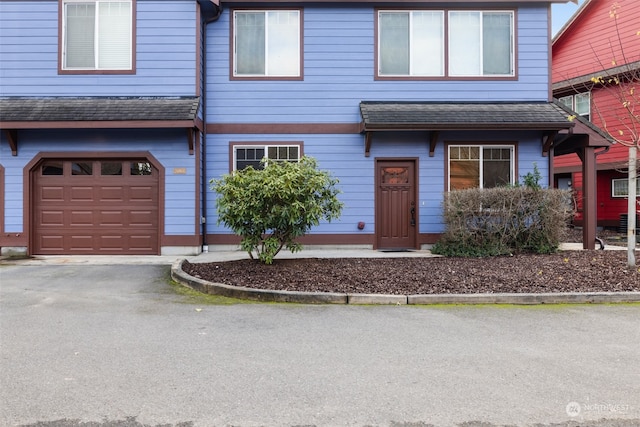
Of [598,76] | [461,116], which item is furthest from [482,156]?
[598,76]

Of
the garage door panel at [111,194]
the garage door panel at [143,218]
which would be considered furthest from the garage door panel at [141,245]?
the garage door panel at [111,194]

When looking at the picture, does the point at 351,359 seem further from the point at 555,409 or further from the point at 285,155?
the point at 285,155

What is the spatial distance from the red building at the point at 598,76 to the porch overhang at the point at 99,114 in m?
13.8

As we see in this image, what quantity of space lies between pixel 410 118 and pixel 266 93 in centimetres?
368

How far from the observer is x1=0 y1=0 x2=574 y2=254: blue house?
10672mm

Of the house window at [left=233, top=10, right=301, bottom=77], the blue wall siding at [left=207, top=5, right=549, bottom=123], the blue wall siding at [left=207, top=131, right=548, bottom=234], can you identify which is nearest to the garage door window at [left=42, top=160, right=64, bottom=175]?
the blue wall siding at [left=207, top=131, right=548, bottom=234]

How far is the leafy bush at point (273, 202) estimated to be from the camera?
734cm

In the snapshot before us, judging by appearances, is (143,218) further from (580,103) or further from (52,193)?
(580,103)

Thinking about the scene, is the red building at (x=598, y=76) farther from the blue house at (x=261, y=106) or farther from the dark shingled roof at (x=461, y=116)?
the blue house at (x=261, y=106)

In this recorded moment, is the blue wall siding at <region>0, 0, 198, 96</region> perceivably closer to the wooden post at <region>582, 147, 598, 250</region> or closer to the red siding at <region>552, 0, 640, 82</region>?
the wooden post at <region>582, 147, 598, 250</region>

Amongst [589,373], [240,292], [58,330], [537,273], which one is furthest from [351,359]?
[537,273]

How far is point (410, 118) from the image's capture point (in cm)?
1055

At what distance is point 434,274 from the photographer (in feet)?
24.5

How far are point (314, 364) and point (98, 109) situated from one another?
8952mm
